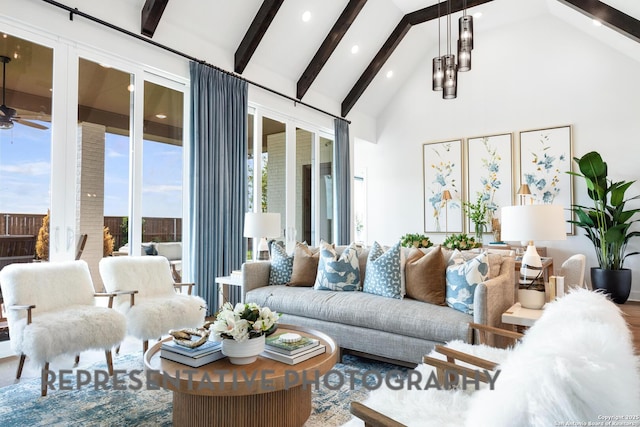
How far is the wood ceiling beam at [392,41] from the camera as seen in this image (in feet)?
19.2

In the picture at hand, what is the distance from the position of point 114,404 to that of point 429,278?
2.16 m

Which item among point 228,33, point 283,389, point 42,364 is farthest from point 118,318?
point 228,33

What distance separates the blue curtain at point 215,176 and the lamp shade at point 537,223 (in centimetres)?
308

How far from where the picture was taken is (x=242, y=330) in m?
1.89

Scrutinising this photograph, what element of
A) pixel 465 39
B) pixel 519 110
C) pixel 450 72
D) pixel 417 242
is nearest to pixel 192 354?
pixel 417 242

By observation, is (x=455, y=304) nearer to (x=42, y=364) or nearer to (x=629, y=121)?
(x=42, y=364)

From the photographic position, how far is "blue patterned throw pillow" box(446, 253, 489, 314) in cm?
274

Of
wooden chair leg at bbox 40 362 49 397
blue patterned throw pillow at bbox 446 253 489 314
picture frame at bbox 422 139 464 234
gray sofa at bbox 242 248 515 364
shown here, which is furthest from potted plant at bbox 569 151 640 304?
wooden chair leg at bbox 40 362 49 397

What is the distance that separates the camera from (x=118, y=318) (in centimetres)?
272

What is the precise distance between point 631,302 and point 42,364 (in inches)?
252

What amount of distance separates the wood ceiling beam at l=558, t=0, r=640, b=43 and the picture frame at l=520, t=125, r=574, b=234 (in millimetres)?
1581

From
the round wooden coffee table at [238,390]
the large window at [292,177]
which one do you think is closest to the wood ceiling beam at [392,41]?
the large window at [292,177]

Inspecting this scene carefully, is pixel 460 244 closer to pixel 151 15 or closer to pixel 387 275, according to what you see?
pixel 387 275

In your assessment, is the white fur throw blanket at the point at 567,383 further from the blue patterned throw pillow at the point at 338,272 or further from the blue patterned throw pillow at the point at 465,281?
the blue patterned throw pillow at the point at 338,272
